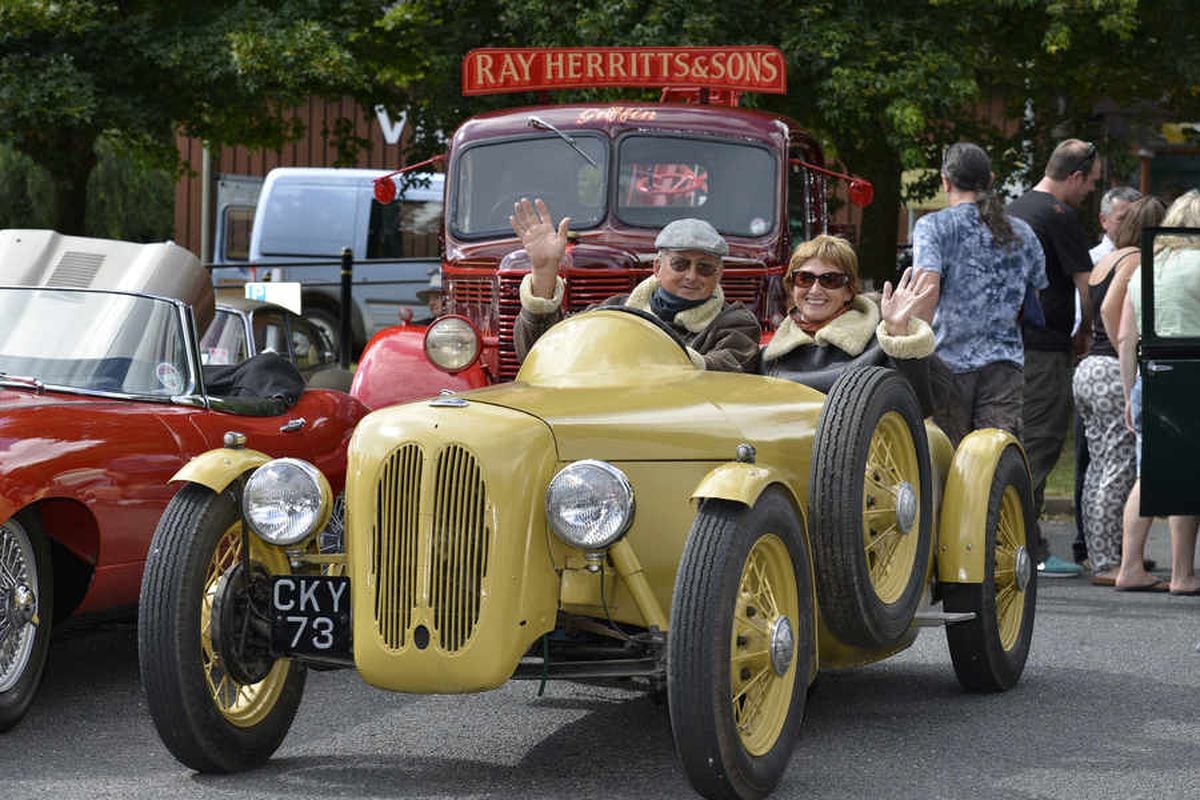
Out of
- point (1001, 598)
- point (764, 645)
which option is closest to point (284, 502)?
point (764, 645)

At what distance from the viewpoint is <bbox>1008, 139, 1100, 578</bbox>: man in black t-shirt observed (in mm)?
10219

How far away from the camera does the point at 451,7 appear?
17969 mm

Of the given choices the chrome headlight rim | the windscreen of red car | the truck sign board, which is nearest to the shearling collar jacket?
the windscreen of red car

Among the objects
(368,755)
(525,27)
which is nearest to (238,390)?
(368,755)

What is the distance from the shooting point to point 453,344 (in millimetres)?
9633

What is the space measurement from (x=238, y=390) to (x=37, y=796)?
3.33 m

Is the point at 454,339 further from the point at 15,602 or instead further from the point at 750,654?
the point at 750,654

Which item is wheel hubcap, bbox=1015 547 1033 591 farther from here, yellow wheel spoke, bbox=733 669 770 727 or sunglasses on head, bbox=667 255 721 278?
yellow wheel spoke, bbox=733 669 770 727

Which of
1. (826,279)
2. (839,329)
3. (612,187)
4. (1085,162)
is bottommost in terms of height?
(839,329)

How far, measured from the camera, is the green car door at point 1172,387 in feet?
28.2

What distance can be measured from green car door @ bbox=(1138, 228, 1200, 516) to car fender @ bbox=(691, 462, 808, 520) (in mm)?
3705

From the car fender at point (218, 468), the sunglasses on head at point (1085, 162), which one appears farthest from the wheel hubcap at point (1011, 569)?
the sunglasses on head at point (1085, 162)

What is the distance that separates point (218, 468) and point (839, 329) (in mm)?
2337

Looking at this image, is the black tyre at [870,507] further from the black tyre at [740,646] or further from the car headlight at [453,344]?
the car headlight at [453,344]
